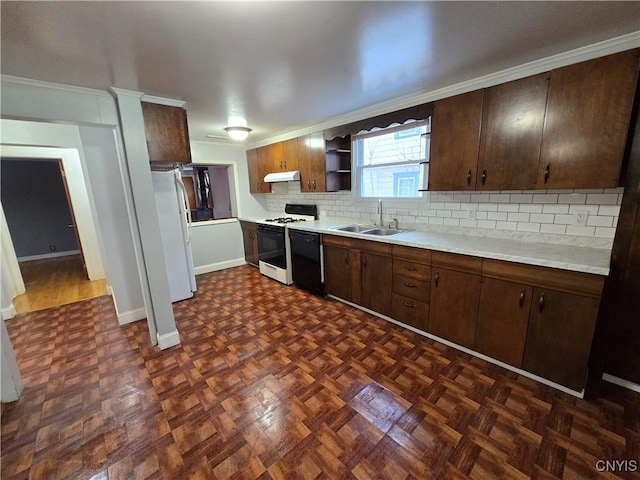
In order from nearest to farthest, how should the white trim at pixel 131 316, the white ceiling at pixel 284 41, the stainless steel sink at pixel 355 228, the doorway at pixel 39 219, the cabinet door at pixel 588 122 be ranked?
the white ceiling at pixel 284 41 → the cabinet door at pixel 588 122 → the white trim at pixel 131 316 → the stainless steel sink at pixel 355 228 → the doorway at pixel 39 219

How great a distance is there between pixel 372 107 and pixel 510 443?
2.98 m

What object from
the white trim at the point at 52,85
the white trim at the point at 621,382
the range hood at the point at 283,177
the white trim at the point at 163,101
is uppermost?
the white trim at the point at 163,101

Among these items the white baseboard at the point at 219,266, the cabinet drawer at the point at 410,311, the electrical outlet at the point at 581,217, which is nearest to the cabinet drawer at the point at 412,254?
the cabinet drawer at the point at 410,311

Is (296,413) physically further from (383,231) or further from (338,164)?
(338,164)

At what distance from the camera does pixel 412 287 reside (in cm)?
248

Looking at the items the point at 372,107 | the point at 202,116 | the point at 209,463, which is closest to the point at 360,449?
the point at 209,463

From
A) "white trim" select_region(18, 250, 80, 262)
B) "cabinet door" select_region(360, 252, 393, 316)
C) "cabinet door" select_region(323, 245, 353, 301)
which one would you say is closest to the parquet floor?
"cabinet door" select_region(360, 252, 393, 316)

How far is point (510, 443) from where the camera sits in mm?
1460

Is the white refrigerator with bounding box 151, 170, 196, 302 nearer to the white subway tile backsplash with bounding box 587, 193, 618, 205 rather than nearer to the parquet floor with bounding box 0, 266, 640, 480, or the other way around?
the parquet floor with bounding box 0, 266, 640, 480

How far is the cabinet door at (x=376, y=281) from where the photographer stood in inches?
105

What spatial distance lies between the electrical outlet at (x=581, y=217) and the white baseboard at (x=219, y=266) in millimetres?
4646

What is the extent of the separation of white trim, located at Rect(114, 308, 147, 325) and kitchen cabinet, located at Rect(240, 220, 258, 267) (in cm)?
190

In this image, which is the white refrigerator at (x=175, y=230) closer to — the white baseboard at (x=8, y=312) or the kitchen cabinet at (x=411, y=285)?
the white baseboard at (x=8, y=312)

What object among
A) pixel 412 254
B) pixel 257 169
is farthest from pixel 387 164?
pixel 257 169
